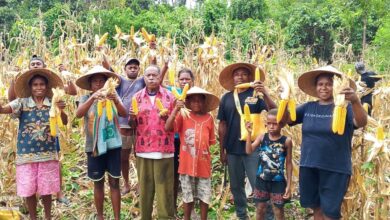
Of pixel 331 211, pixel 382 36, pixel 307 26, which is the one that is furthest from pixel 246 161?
pixel 307 26

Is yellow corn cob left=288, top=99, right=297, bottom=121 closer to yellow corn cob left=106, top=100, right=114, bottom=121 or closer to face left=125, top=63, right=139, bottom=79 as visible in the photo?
yellow corn cob left=106, top=100, right=114, bottom=121

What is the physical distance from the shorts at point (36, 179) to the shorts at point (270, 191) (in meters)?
1.68

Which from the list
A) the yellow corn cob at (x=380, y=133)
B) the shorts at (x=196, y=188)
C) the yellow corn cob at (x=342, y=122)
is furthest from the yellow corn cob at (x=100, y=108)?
the yellow corn cob at (x=380, y=133)

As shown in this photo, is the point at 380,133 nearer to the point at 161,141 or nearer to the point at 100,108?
the point at 161,141

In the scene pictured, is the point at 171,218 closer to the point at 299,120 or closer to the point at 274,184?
the point at 274,184

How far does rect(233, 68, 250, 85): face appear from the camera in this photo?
11.8 ft

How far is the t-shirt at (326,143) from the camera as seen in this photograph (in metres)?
2.79

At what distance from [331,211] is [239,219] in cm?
103

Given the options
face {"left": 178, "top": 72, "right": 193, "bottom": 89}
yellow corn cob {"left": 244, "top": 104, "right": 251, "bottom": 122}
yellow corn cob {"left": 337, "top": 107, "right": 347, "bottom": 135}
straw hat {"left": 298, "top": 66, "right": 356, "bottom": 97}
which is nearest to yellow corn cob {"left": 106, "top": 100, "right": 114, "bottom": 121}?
face {"left": 178, "top": 72, "right": 193, "bottom": 89}

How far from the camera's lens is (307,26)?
13.0 m

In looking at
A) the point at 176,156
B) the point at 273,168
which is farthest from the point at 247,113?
the point at 176,156

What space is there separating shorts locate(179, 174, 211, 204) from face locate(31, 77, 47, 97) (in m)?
1.37

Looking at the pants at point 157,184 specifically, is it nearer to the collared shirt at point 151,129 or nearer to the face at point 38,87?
the collared shirt at point 151,129

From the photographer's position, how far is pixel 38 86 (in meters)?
3.42
